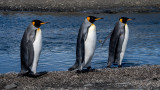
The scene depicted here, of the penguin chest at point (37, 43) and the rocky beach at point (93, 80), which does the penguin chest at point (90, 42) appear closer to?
the rocky beach at point (93, 80)

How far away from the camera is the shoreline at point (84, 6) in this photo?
19.1m

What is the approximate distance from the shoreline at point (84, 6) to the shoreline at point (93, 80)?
13.3m

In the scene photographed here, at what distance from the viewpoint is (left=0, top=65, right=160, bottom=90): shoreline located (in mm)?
4516

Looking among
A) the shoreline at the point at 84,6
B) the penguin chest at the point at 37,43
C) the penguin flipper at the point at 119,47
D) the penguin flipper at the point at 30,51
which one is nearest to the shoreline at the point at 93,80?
the penguin flipper at the point at 30,51

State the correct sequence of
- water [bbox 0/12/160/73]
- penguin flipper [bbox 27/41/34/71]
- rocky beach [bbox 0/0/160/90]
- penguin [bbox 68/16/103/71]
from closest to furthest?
rocky beach [bbox 0/0/160/90]
penguin flipper [bbox 27/41/34/71]
penguin [bbox 68/16/103/71]
water [bbox 0/12/160/73]

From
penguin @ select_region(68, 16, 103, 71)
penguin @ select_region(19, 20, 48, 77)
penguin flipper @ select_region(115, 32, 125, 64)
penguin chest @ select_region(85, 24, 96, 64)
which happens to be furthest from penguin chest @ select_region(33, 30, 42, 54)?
penguin flipper @ select_region(115, 32, 125, 64)

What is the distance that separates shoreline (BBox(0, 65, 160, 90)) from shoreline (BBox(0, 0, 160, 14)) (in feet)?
43.6

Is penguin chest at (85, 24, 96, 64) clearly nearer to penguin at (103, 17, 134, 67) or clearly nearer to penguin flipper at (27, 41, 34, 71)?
penguin at (103, 17, 134, 67)

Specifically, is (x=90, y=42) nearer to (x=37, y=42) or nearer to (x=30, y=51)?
(x=37, y=42)

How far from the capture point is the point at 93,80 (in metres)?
4.91

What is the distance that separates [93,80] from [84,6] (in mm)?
15045

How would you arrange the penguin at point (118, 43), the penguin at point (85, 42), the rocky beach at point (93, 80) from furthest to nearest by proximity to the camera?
the penguin at point (118, 43), the penguin at point (85, 42), the rocky beach at point (93, 80)

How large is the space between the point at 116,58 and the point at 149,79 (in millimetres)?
1677

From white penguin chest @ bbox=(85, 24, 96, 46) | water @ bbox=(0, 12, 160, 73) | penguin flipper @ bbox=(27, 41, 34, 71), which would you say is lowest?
water @ bbox=(0, 12, 160, 73)
